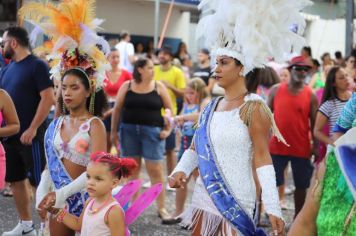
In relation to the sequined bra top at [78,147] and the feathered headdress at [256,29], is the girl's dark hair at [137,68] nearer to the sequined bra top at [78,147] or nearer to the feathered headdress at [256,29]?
the sequined bra top at [78,147]

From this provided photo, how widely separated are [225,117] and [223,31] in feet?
1.71

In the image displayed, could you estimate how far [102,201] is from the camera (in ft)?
12.8

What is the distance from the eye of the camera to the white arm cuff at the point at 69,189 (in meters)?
4.04

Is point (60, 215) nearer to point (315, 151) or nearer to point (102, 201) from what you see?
point (102, 201)

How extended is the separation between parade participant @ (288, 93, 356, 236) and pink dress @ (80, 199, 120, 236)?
4.93ft

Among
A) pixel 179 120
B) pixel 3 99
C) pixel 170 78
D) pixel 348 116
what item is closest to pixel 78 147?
pixel 3 99

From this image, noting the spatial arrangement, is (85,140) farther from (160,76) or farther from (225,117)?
(160,76)

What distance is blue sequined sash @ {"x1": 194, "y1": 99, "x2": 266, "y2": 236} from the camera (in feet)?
12.1

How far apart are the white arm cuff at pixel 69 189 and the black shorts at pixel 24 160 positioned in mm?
2103

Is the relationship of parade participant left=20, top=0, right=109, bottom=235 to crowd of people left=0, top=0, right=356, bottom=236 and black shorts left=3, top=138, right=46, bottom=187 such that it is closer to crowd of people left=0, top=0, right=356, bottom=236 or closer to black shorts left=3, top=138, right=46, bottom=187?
crowd of people left=0, top=0, right=356, bottom=236

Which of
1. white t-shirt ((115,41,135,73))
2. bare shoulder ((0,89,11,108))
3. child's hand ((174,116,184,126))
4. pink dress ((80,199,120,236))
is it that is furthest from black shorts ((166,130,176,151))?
white t-shirt ((115,41,135,73))

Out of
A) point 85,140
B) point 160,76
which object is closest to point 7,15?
point 160,76

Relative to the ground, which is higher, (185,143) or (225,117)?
(225,117)

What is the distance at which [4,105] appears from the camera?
5191 millimetres
